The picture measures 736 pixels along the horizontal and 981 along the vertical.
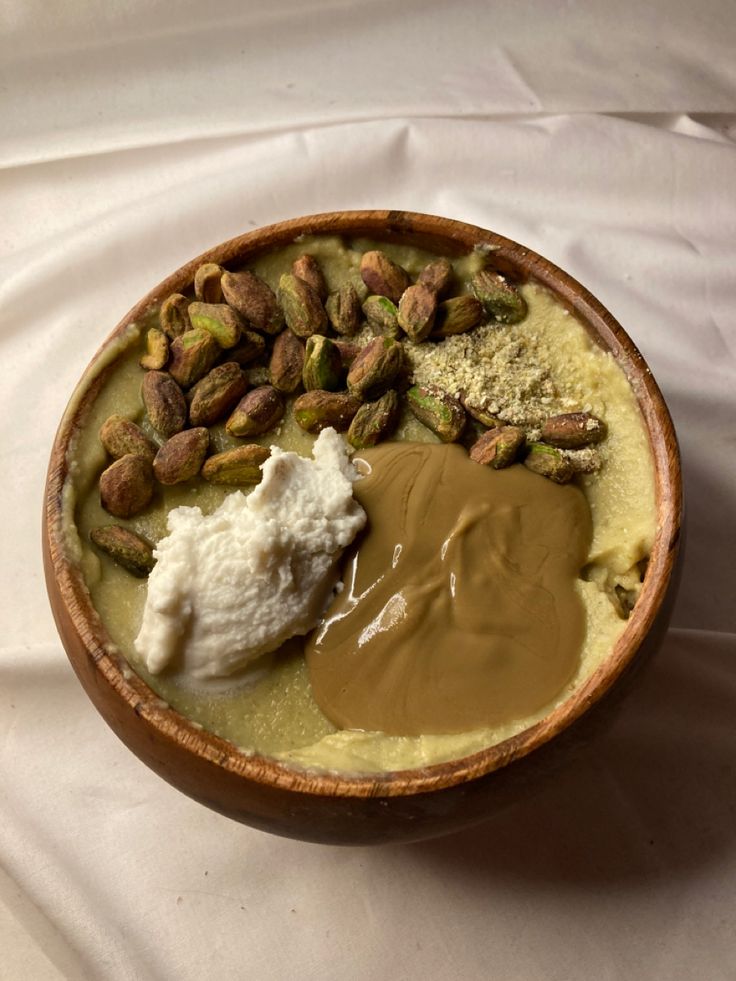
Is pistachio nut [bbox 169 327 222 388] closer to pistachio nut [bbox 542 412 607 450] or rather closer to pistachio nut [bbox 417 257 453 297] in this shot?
pistachio nut [bbox 417 257 453 297]

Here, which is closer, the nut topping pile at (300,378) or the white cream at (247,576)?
the white cream at (247,576)

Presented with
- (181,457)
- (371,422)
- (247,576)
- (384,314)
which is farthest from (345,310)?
(247,576)

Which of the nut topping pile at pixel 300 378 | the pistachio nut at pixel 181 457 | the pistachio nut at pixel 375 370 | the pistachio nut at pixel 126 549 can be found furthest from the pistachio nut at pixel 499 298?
the pistachio nut at pixel 126 549

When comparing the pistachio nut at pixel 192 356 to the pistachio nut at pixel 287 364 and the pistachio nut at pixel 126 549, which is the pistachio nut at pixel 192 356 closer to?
the pistachio nut at pixel 287 364

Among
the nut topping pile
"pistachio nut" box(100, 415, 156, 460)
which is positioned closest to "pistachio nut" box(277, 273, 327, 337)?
the nut topping pile

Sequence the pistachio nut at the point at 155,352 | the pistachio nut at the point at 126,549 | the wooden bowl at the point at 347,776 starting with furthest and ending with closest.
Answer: the pistachio nut at the point at 155,352, the pistachio nut at the point at 126,549, the wooden bowl at the point at 347,776

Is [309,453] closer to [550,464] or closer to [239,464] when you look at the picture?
[239,464]

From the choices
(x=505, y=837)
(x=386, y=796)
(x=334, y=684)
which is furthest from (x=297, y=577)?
(x=505, y=837)
